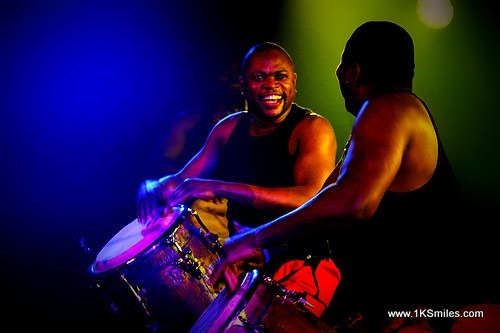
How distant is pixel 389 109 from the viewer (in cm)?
157

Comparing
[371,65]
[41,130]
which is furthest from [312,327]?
[41,130]

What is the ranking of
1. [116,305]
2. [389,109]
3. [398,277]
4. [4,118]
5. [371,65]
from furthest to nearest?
1. [4,118]
2. [116,305]
3. [371,65]
4. [398,277]
5. [389,109]

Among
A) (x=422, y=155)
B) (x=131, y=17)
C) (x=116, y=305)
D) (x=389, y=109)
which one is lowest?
(x=116, y=305)

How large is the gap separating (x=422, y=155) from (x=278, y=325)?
0.93 m

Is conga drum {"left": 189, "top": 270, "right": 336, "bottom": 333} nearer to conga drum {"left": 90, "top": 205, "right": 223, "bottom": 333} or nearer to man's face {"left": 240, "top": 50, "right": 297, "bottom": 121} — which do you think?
conga drum {"left": 90, "top": 205, "right": 223, "bottom": 333}

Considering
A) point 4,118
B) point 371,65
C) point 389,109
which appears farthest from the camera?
point 4,118

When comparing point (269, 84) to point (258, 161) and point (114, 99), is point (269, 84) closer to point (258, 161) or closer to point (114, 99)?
point (258, 161)

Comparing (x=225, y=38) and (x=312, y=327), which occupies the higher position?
(x=225, y=38)

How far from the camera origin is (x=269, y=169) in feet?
10.9

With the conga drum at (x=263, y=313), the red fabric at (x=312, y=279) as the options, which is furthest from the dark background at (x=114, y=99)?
the conga drum at (x=263, y=313)

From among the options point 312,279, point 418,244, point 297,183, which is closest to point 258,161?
point 297,183

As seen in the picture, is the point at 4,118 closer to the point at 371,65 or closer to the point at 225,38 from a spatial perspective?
the point at 225,38

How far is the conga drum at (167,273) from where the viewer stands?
2.25 m

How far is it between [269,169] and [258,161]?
14cm
